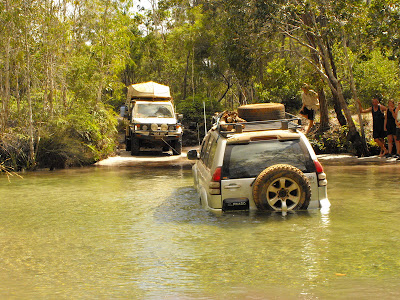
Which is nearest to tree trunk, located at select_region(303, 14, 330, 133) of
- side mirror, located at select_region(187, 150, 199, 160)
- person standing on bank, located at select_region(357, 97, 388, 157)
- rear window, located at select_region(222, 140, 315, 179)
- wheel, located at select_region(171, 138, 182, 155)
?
person standing on bank, located at select_region(357, 97, 388, 157)

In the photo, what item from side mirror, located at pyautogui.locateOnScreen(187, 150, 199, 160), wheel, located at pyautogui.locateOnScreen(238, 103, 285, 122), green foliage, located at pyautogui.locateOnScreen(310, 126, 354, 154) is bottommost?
green foliage, located at pyautogui.locateOnScreen(310, 126, 354, 154)

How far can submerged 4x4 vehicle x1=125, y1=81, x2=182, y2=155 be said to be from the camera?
953 inches

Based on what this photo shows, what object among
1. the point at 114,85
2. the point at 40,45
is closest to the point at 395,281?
the point at 40,45

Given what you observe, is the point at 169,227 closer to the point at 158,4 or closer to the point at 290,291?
the point at 290,291

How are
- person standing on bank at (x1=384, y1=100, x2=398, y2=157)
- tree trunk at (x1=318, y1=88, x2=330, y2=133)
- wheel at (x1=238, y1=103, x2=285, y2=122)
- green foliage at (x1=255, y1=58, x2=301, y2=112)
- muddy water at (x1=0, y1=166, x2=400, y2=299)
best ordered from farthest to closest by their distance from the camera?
tree trunk at (x1=318, y1=88, x2=330, y2=133)
green foliage at (x1=255, y1=58, x2=301, y2=112)
person standing on bank at (x1=384, y1=100, x2=398, y2=157)
wheel at (x1=238, y1=103, x2=285, y2=122)
muddy water at (x1=0, y1=166, x2=400, y2=299)

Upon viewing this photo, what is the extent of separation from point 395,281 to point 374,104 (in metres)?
14.5

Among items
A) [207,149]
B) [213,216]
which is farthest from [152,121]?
[213,216]

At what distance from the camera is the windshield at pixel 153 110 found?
25.4 meters

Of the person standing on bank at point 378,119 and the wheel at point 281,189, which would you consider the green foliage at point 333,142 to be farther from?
the wheel at point 281,189

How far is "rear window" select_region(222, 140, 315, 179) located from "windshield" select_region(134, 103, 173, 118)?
16.3m

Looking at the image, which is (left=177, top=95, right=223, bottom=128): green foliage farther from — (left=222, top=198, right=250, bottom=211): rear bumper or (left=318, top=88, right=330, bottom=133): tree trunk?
(left=222, top=198, right=250, bottom=211): rear bumper

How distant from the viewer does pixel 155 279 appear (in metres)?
6.24

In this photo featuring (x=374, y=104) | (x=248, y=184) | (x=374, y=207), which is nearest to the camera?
(x=248, y=184)

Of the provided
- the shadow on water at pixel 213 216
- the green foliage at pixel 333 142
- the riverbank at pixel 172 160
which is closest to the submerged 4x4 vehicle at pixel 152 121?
the riverbank at pixel 172 160
